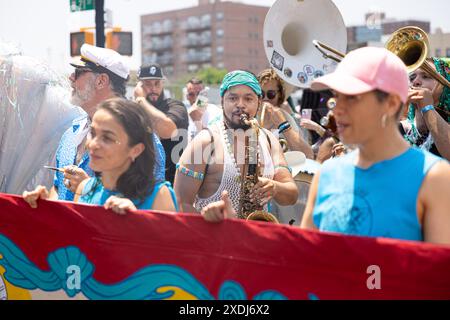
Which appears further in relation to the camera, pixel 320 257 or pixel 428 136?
pixel 428 136

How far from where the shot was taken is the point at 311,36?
676 centimetres

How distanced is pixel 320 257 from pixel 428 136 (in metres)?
2.25

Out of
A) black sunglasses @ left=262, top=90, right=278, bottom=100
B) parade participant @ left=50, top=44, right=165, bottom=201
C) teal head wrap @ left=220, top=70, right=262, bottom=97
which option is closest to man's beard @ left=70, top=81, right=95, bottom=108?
parade participant @ left=50, top=44, right=165, bottom=201

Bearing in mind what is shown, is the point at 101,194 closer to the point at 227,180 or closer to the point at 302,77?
the point at 227,180

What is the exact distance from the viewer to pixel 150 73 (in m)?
7.77

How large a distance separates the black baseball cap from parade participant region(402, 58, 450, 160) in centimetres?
330

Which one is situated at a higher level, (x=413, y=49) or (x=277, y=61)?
(x=277, y=61)

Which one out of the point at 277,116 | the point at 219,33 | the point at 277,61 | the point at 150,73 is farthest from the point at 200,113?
the point at 219,33

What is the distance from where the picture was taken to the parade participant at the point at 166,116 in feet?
21.5

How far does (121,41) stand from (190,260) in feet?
33.1

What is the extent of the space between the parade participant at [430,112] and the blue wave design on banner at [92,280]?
2.12 meters

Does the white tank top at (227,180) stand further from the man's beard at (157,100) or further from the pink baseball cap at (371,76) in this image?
the man's beard at (157,100)
